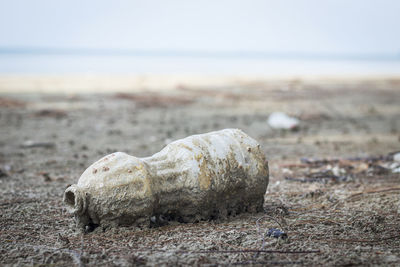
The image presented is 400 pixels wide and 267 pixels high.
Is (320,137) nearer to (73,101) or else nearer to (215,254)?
(215,254)

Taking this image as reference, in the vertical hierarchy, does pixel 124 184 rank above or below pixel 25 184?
above

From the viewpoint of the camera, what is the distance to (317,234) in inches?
156

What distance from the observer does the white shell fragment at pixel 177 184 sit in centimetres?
381

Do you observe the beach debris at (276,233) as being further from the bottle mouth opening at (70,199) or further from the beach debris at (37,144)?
the beach debris at (37,144)

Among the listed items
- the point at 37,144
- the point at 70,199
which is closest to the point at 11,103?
the point at 37,144

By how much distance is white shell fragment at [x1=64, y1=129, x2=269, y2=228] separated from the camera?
150 inches

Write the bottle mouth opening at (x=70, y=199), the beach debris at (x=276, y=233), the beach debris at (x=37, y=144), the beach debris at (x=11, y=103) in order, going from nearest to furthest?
the beach debris at (x=276, y=233)
the bottle mouth opening at (x=70, y=199)
the beach debris at (x=37, y=144)
the beach debris at (x=11, y=103)

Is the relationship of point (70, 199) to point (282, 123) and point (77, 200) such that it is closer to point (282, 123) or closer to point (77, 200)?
point (77, 200)

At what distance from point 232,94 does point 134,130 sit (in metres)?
7.31

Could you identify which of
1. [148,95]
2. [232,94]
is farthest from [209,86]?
[148,95]

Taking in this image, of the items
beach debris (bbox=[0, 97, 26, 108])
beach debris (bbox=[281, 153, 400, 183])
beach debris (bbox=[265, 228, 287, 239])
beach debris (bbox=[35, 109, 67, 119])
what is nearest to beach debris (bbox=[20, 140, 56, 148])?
beach debris (bbox=[35, 109, 67, 119])

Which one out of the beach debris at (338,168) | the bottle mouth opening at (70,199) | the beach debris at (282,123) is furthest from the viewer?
the beach debris at (282,123)

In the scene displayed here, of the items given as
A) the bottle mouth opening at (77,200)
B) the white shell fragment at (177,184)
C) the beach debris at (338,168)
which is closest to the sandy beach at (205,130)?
the beach debris at (338,168)

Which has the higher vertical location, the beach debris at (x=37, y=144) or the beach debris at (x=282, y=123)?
the beach debris at (x=282, y=123)
